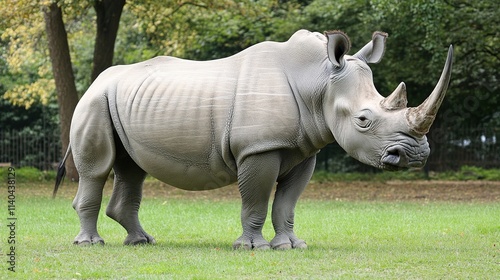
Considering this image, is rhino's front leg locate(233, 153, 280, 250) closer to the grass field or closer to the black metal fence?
the grass field

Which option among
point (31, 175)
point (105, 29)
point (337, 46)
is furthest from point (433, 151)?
point (337, 46)

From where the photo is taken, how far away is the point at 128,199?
36.8 ft

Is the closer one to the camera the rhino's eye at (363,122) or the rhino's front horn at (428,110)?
the rhino's front horn at (428,110)

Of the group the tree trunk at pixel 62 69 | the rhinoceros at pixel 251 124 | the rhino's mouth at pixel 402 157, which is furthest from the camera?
the tree trunk at pixel 62 69

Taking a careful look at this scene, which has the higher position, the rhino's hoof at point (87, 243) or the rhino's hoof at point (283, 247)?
the rhino's hoof at point (283, 247)

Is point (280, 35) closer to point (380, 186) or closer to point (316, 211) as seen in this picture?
point (380, 186)

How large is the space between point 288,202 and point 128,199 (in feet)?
6.75

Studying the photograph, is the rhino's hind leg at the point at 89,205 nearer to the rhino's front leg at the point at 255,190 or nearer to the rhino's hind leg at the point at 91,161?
the rhino's hind leg at the point at 91,161

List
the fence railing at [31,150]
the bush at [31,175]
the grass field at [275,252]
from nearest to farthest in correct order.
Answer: the grass field at [275,252], the bush at [31,175], the fence railing at [31,150]

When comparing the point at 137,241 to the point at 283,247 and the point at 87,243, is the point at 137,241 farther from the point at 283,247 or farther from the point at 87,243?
the point at 283,247

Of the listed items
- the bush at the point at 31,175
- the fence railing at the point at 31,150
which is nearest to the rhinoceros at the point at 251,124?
the bush at the point at 31,175

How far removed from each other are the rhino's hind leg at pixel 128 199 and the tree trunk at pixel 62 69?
12269mm

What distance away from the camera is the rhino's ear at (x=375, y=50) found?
10273mm

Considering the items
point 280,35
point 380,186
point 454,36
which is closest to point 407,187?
point 380,186
